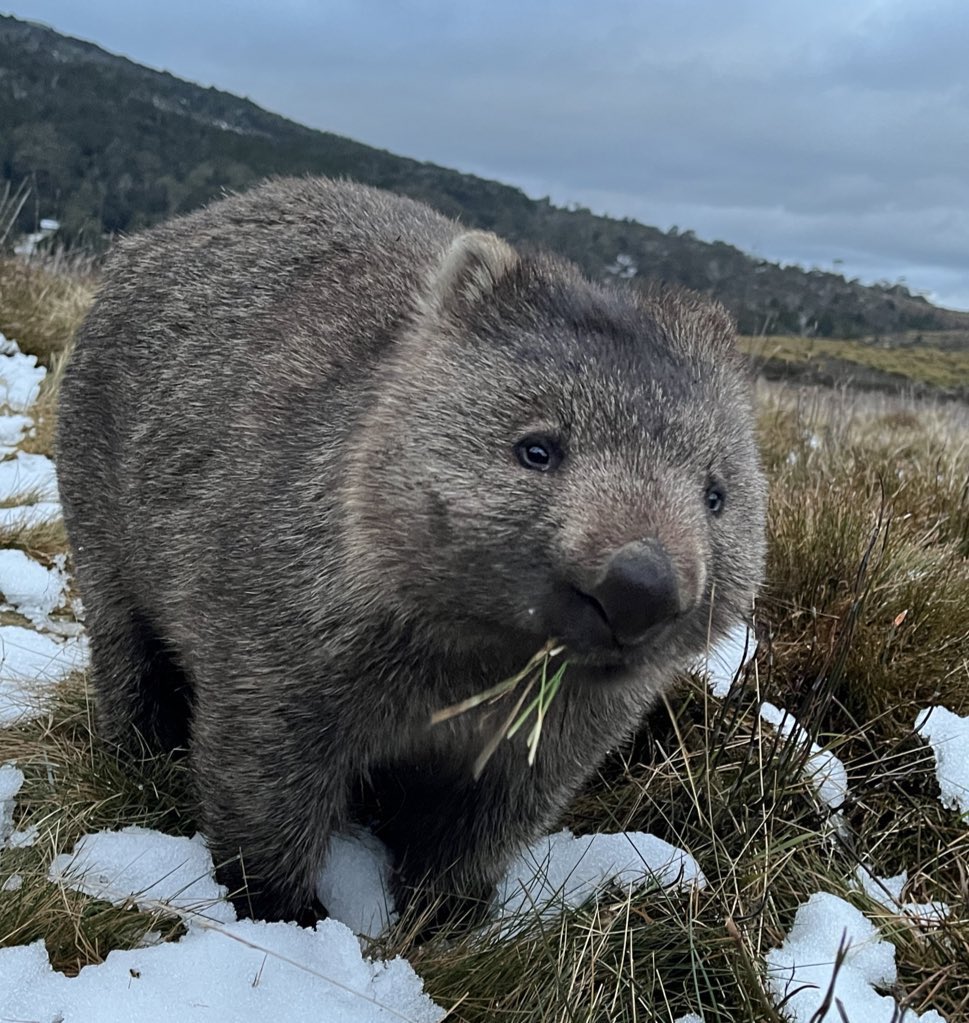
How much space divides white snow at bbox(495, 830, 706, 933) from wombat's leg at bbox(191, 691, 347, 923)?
1.91 feet

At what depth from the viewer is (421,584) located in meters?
2.50

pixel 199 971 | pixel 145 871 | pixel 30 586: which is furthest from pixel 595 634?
pixel 30 586

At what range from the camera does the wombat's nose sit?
2.04m

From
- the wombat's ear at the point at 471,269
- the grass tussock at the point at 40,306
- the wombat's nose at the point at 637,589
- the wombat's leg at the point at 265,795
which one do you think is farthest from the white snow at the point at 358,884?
the grass tussock at the point at 40,306

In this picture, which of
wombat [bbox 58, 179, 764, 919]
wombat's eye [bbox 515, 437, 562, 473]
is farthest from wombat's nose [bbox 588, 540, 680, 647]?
wombat's eye [bbox 515, 437, 562, 473]

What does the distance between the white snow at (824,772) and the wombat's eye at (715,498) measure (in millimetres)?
852

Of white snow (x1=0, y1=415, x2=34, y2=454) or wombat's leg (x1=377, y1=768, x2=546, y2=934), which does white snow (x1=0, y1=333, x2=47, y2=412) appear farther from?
wombat's leg (x1=377, y1=768, x2=546, y2=934)

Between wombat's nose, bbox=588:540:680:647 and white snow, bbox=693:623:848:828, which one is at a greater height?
wombat's nose, bbox=588:540:680:647

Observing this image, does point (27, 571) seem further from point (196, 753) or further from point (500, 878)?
point (500, 878)

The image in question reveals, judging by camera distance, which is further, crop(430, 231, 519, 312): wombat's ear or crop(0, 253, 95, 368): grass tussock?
crop(0, 253, 95, 368): grass tussock

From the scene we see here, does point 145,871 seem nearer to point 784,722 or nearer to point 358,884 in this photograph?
point 358,884

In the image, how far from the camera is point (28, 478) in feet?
19.9

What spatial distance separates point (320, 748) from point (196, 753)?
45cm

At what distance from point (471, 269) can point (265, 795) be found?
152cm
